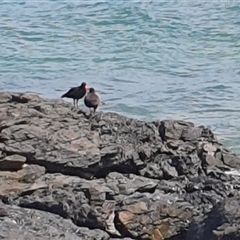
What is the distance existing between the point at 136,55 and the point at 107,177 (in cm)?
1046

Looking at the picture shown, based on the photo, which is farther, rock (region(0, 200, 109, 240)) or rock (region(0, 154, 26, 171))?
rock (region(0, 154, 26, 171))

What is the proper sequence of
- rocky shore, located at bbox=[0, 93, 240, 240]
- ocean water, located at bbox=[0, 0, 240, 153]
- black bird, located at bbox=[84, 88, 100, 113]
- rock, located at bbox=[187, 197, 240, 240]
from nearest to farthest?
rock, located at bbox=[187, 197, 240, 240] → rocky shore, located at bbox=[0, 93, 240, 240] → black bird, located at bbox=[84, 88, 100, 113] → ocean water, located at bbox=[0, 0, 240, 153]

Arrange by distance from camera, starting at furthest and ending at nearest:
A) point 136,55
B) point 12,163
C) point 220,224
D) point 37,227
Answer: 1. point 136,55
2. point 12,163
3. point 37,227
4. point 220,224

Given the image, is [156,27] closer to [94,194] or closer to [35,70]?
[35,70]

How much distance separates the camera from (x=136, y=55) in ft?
54.4

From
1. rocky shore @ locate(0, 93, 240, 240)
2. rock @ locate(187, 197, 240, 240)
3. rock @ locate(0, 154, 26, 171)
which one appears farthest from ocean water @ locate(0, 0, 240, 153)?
rock @ locate(187, 197, 240, 240)

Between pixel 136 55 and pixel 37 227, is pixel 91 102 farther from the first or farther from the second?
pixel 136 55

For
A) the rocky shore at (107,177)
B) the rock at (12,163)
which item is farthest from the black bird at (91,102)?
the rock at (12,163)

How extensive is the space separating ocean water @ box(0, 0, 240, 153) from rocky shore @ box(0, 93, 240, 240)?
2080 mm

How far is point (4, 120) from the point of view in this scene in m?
6.68

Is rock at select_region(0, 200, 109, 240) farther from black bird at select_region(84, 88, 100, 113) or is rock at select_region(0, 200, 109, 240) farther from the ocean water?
the ocean water

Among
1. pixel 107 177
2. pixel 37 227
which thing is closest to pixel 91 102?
pixel 107 177

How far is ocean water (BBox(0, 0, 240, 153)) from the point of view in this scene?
461 inches

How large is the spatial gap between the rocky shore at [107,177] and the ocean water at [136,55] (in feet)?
6.83
